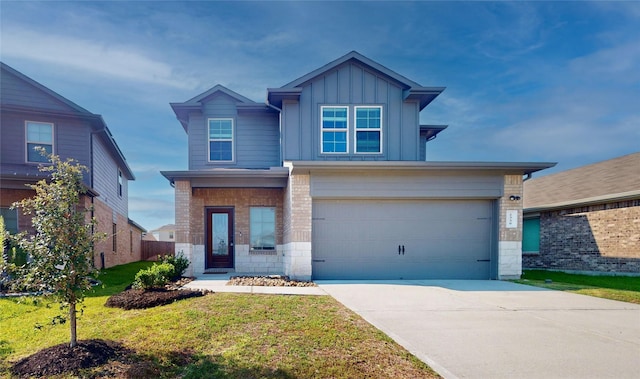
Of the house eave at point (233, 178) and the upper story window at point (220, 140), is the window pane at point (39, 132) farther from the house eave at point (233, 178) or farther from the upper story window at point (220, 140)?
the upper story window at point (220, 140)

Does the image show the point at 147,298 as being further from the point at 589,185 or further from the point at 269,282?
the point at 589,185

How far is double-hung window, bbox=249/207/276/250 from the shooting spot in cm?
1189

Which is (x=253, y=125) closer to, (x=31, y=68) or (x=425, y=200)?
(x=425, y=200)

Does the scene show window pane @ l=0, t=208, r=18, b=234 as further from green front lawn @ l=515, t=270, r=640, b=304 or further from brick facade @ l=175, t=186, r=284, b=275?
green front lawn @ l=515, t=270, r=640, b=304

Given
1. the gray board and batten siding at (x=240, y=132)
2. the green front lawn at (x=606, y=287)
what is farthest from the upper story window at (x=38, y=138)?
the green front lawn at (x=606, y=287)

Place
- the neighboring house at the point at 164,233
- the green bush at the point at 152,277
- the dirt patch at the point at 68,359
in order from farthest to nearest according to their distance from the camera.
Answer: the neighboring house at the point at 164,233 < the green bush at the point at 152,277 < the dirt patch at the point at 68,359

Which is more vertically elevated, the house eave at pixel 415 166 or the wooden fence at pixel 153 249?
the house eave at pixel 415 166

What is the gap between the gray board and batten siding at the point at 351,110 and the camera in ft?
39.8

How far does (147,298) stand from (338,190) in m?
5.72

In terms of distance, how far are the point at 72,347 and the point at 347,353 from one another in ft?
11.3

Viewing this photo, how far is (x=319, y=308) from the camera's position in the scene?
640 cm

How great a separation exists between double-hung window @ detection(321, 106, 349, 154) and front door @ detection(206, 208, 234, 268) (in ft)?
14.2

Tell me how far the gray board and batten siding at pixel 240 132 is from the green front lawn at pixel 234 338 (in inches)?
277

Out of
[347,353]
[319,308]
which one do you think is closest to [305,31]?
[319,308]
